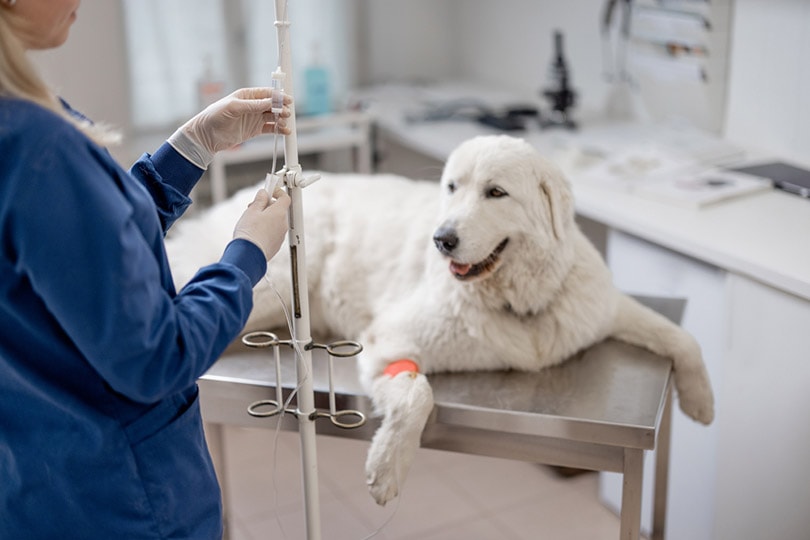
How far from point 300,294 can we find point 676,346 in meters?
0.80

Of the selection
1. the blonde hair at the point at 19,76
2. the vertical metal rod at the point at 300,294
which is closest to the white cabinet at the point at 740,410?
the vertical metal rod at the point at 300,294

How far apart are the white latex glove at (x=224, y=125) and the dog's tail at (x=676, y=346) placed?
2.77 ft

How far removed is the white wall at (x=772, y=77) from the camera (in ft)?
7.95

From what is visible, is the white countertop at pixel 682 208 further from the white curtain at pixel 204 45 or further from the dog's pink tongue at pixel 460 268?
the dog's pink tongue at pixel 460 268

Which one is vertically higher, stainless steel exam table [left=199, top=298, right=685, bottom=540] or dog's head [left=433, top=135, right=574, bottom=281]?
dog's head [left=433, top=135, right=574, bottom=281]

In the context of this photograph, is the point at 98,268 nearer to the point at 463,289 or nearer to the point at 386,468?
the point at 386,468

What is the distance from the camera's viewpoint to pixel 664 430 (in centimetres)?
194

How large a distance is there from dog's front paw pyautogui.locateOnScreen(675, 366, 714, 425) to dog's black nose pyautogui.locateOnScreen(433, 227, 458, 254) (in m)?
0.55

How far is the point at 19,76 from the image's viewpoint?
3.01ft

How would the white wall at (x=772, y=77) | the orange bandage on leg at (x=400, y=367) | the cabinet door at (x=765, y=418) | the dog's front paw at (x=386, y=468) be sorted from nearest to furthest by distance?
the dog's front paw at (x=386, y=468) < the orange bandage on leg at (x=400, y=367) < the cabinet door at (x=765, y=418) < the white wall at (x=772, y=77)

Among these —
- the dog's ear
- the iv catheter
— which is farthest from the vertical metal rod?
the dog's ear

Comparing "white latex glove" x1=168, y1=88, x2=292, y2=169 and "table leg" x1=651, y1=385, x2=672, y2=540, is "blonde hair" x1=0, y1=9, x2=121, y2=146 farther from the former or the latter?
"table leg" x1=651, y1=385, x2=672, y2=540

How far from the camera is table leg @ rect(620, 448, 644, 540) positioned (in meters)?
1.52

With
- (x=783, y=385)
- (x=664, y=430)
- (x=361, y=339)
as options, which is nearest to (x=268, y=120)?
(x=361, y=339)
